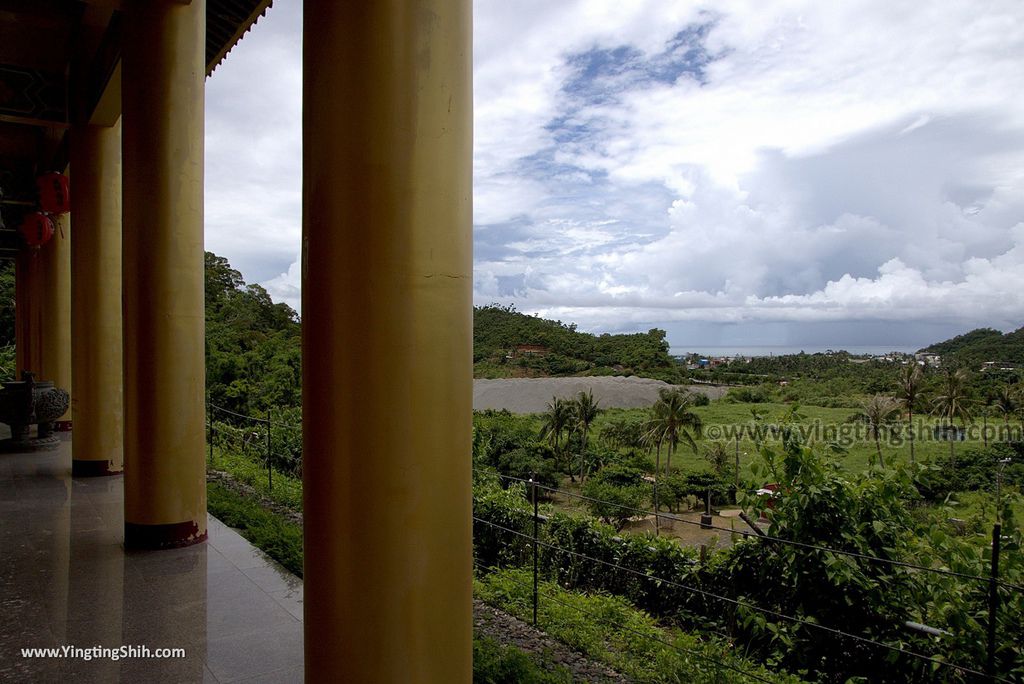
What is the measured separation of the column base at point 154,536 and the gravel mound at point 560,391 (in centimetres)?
3347

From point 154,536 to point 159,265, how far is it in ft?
5.44

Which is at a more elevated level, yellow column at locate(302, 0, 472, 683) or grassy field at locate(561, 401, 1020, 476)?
yellow column at locate(302, 0, 472, 683)

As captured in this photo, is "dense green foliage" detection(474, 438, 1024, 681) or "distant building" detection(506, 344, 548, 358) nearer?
"dense green foliage" detection(474, 438, 1024, 681)

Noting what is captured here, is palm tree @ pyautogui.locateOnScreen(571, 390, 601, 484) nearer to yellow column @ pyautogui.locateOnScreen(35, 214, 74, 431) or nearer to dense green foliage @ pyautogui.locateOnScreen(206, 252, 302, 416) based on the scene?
dense green foliage @ pyautogui.locateOnScreen(206, 252, 302, 416)

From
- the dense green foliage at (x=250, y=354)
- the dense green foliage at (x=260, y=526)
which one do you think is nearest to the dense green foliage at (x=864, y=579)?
the dense green foliage at (x=260, y=526)

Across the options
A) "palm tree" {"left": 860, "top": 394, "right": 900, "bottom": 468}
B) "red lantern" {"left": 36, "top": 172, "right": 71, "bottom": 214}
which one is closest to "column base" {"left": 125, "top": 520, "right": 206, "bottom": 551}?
"red lantern" {"left": 36, "top": 172, "right": 71, "bottom": 214}

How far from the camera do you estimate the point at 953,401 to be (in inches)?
1212

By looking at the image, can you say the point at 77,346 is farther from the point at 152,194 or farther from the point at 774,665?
the point at 774,665

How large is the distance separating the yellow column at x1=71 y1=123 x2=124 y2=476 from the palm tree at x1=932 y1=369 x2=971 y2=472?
111 feet

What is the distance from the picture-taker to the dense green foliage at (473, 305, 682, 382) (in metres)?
44.8

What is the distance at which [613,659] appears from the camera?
3256 mm

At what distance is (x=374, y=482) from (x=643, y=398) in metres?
42.8

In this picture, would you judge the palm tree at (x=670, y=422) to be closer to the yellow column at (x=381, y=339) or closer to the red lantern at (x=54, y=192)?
the red lantern at (x=54, y=192)

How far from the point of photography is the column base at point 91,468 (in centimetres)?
632
